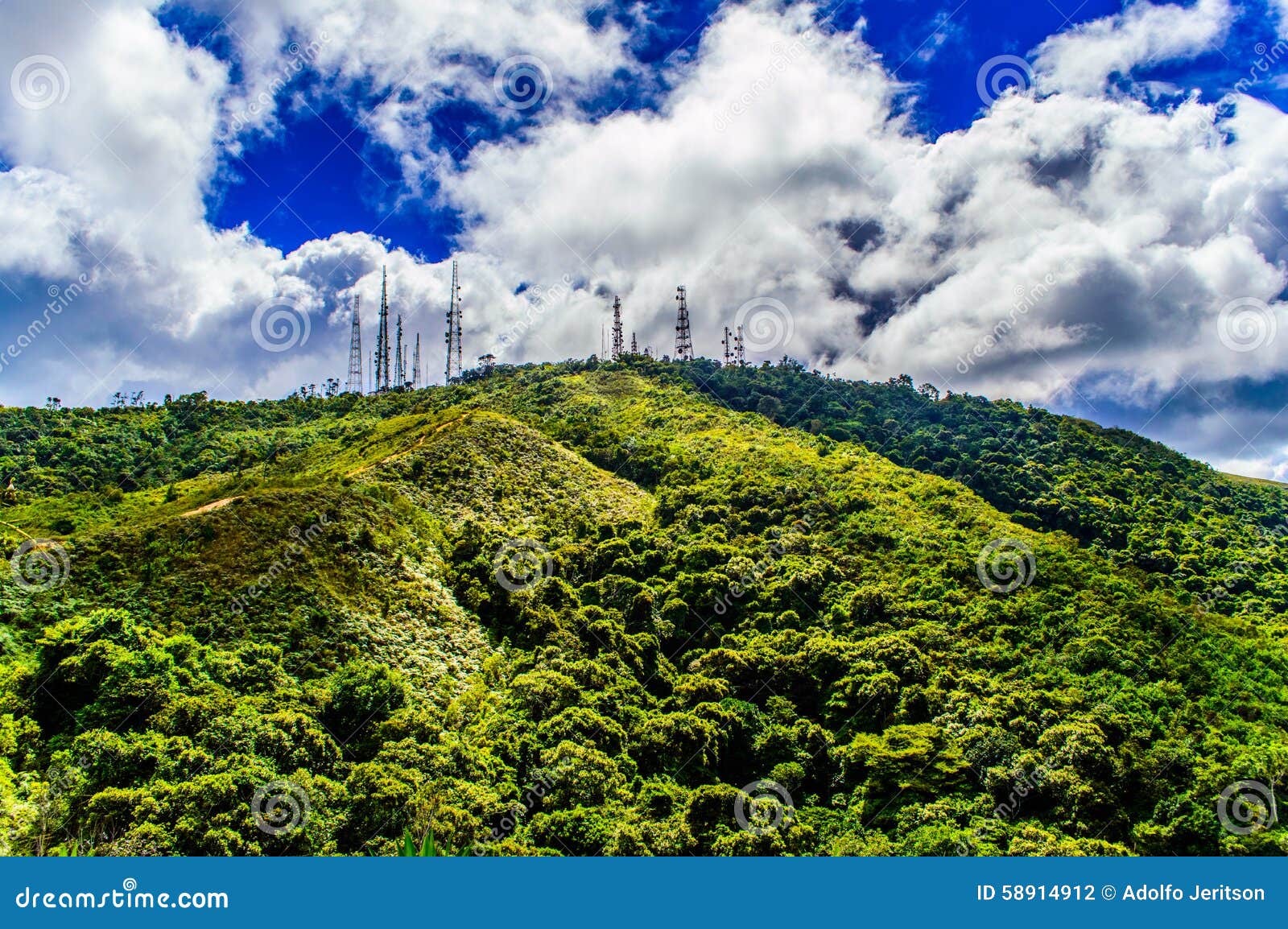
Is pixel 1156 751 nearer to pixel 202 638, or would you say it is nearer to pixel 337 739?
pixel 337 739

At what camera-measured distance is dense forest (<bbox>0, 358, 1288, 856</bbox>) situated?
23.4 meters

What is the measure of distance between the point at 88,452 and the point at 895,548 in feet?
207

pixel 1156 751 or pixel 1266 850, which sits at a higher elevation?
pixel 1156 751

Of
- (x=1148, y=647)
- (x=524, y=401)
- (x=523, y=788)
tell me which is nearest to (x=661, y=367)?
(x=524, y=401)

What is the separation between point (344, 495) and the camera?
41.8m

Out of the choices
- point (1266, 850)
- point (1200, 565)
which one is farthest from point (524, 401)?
point (1266, 850)

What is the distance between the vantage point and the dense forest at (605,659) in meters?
23.4

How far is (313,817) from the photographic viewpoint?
70.5 ft

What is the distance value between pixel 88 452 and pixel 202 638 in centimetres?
4232

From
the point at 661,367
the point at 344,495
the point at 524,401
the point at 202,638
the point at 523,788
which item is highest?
the point at 661,367

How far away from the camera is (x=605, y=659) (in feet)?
117

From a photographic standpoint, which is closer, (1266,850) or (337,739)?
(1266,850)

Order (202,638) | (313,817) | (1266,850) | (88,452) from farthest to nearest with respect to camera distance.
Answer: (88,452)
(202,638)
(1266,850)
(313,817)

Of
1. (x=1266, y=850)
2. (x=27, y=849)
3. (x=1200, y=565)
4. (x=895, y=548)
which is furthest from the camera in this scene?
(x=1200, y=565)
